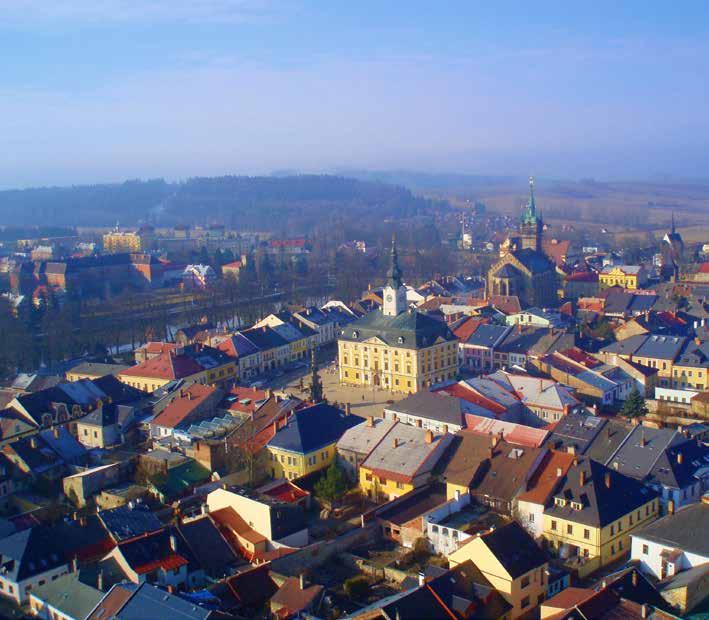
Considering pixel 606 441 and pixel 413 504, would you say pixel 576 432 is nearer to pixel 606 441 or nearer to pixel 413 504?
pixel 606 441

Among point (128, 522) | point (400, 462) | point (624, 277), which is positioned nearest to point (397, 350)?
point (400, 462)

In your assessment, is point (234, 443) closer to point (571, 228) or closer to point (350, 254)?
point (350, 254)

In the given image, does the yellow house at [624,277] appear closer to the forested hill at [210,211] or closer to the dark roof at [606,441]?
the dark roof at [606,441]

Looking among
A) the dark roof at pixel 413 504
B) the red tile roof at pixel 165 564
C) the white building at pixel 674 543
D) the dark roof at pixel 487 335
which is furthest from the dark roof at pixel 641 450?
the dark roof at pixel 487 335

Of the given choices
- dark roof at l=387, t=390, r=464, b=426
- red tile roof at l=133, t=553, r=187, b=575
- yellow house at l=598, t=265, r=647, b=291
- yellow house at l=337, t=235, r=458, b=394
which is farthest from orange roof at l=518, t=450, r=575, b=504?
yellow house at l=598, t=265, r=647, b=291

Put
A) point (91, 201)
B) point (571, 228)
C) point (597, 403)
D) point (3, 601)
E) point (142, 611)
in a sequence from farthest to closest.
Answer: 1. point (91, 201)
2. point (571, 228)
3. point (597, 403)
4. point (3, 601)
5. point (142, 611)

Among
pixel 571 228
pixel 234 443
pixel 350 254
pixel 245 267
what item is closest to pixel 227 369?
pixel 234 443
